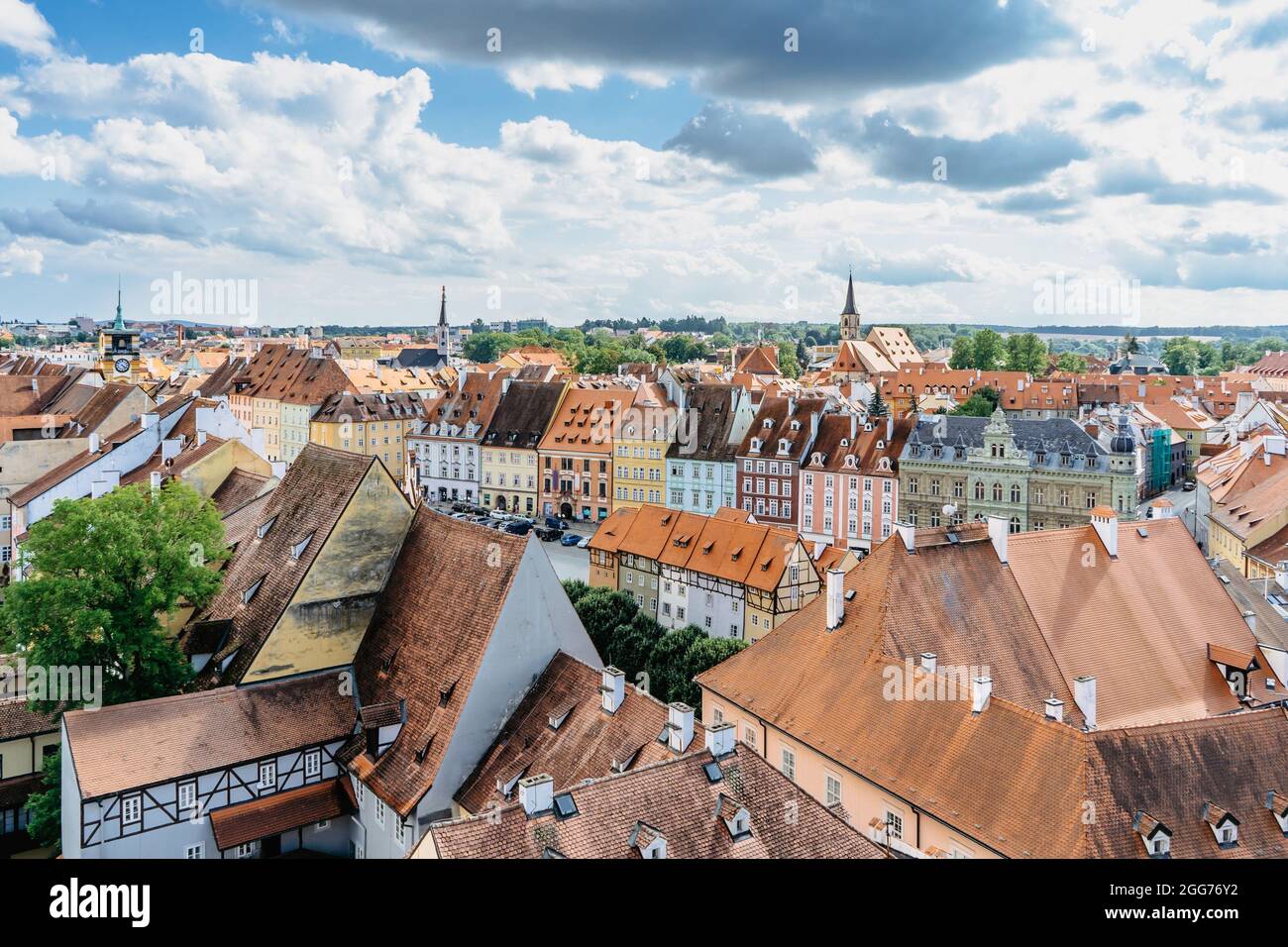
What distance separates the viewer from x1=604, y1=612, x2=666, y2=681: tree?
1191 inches

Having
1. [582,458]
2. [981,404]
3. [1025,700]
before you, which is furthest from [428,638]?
[981,404]

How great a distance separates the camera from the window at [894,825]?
16.3 metres

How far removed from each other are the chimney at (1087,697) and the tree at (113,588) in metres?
16.8

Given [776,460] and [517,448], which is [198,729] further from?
[517,448]

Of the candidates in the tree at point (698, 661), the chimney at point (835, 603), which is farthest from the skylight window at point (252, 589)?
the tree at point (698, 661)

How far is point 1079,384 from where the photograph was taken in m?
87.6

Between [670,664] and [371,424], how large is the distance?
41643mm

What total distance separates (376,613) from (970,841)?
477 inches

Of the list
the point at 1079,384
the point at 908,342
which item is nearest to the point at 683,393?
the point at 1079,384

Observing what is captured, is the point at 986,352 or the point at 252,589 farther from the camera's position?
the point at 986,352

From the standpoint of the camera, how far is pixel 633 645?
30609mm

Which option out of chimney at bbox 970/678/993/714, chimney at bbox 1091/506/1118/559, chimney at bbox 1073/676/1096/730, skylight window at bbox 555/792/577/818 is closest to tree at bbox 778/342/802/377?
chimney at bbox 1091/506/1118/559

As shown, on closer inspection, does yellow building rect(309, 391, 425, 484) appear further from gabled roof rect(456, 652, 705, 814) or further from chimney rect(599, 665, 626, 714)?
chimney rect(599, 665, 626, 714)

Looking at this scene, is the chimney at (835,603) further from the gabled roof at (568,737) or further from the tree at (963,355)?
the tree at (963,355)
